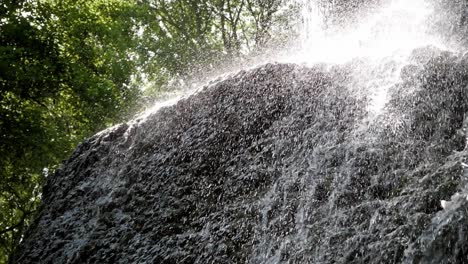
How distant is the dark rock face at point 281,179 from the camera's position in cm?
393

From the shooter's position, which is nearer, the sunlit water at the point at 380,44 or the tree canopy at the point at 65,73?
the sunlit water at the point at 380,44

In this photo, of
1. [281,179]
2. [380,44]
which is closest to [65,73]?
[380,44]

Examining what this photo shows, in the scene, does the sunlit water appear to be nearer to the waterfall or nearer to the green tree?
the waterfall

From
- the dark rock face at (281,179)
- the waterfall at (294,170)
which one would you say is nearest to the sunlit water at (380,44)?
the waterfall at (294,170)

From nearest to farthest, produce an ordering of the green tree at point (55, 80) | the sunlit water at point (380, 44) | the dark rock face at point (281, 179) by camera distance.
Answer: the dark rock face at point (281, 179)
the sunlit water at point (380, 44)
the green tree at point (55, 80)

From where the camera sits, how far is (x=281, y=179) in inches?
208

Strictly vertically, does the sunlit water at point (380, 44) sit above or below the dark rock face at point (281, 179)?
above

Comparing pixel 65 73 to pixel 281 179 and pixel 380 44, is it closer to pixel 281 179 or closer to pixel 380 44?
pixel 380 44

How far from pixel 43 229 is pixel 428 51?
19.5 ft

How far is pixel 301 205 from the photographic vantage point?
486cm

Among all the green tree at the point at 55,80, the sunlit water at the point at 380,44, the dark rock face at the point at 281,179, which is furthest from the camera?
the green tree at the point at 55,80

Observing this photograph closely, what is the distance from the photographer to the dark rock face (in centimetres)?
393

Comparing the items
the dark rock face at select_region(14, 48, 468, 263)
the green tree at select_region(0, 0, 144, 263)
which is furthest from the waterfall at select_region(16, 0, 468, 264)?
the green tree at select_region(0, 0, 144, 263)

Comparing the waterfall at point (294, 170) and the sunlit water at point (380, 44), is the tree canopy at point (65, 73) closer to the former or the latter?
the waterfall at point (294, 170)
